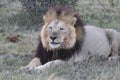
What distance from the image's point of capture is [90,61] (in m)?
6.05

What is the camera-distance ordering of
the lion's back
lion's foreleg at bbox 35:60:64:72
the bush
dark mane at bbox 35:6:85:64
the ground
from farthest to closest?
1. the bush
2. the lion's back
3. dark mane at bbox 35:6:85:64
4. lion's foreleg at bbox 35:60:64:72
5. the ground

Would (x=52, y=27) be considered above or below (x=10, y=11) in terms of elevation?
above

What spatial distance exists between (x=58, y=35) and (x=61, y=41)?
8 cm

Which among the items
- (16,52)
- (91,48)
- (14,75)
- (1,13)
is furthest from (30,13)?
(14,75)

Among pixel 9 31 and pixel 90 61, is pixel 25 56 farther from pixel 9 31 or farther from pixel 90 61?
pixel 9 31

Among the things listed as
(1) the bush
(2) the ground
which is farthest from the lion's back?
(1) the bush

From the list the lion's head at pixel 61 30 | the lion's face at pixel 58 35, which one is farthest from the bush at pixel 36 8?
the lion's face at pixel 58 35

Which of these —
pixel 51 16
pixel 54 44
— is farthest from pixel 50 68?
pixel 51 16

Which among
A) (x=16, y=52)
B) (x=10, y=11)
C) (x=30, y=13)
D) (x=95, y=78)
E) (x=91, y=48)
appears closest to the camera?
(x=95, y=78)

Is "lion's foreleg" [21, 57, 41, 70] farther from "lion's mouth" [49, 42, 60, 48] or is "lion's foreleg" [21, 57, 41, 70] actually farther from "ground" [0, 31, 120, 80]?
"lion's mouth" [49, 42, 60, 48]

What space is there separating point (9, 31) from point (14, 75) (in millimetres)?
3333

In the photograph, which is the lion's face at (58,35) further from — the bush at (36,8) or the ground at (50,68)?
the bush at (36,8)

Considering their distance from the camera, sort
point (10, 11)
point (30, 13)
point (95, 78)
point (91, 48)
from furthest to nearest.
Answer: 1. point (10, 11)
2. point (30, 13)
3. point (91, 48)
4. point (95, 78)

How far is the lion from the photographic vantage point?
5910 mm
